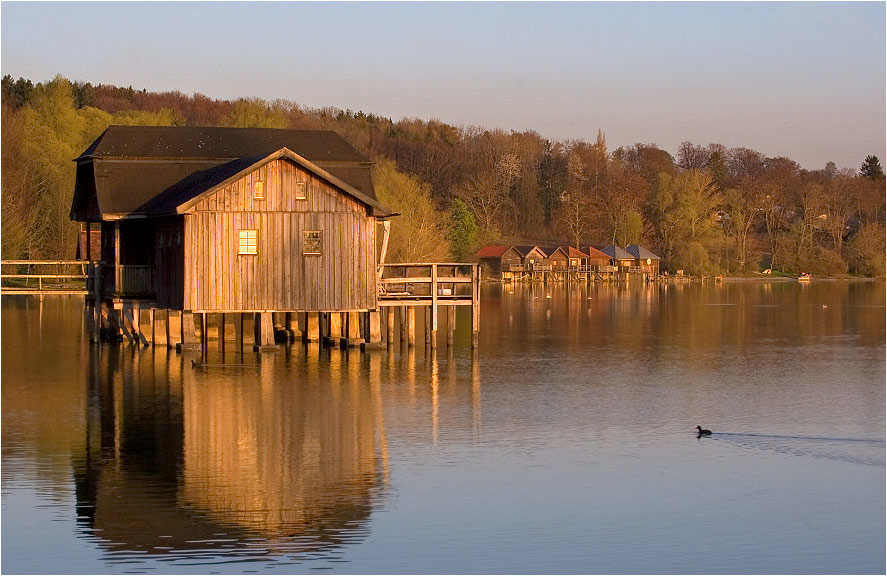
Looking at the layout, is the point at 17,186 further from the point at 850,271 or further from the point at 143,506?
the point at 850,271

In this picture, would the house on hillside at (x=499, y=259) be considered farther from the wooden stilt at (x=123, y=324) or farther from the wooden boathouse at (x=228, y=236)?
the wooden stilt at (x=123, y=324)

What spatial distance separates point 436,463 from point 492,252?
10078cm

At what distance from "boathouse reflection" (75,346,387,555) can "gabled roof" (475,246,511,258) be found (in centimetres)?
8790

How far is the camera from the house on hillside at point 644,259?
132 meters

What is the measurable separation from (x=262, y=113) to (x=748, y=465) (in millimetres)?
74987

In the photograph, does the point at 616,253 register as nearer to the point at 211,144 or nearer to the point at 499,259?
the point at 499,259

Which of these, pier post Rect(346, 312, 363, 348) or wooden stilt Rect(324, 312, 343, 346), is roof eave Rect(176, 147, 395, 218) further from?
wooden stilt Rect(324, 312, 343, 346)

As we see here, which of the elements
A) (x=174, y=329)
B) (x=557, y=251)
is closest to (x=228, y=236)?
(x=174, y=329)

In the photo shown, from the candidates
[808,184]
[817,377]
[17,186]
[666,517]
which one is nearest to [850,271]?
[808,184]

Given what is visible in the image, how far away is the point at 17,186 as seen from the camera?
7300cm

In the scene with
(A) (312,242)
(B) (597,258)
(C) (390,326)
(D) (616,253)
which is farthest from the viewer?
(D) (616,253)

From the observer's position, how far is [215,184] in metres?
35.4

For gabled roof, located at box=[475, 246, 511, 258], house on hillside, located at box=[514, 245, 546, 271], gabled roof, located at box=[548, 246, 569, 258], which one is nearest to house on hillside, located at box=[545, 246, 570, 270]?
gabled roof, located at box=[548, 246, 569, 258]

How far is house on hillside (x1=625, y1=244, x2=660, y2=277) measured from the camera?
13162cm
